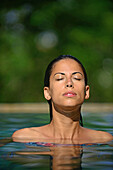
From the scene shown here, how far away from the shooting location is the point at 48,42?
17750mm

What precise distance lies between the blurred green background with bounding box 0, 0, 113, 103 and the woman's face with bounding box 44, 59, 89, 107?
11804mm

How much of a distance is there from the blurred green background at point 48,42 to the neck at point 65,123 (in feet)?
38.1

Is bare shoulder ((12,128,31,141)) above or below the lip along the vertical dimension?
below

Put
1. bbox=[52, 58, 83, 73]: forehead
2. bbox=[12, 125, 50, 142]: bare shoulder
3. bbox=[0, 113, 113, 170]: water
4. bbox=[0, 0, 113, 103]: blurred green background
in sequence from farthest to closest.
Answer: bbox=[0, 0, 113, 103]: blurred green background → bbox=[12, 125, 50, 142]: bare shoulder → bbox=[52, 58, 83, 73]: forehead → bbox=[0, 113, 113, 170]: water

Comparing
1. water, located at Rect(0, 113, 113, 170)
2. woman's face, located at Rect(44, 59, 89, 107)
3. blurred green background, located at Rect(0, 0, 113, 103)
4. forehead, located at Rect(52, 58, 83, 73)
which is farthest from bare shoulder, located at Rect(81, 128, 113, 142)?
blurred green background, located at Rect(0, 0, 113, 103)

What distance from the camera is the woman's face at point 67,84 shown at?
13.1ft

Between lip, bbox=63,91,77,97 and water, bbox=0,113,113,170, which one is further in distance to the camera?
lip, bbox=63,91,77,97

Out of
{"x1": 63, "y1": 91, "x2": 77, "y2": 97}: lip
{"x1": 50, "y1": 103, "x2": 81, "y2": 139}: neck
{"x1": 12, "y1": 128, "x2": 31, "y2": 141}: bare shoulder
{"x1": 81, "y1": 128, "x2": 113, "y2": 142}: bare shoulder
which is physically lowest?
{"x1": 81, "y1": 128, "x2": 113, "y2": 142}: bare shoulder

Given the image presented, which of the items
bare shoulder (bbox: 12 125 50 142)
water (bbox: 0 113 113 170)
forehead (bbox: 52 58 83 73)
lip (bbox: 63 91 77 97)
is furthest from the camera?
bare shoulder (bbox: 12 125 50 142)

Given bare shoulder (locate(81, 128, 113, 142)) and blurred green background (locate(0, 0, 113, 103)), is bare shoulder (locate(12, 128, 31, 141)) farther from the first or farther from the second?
blurred green background (locate(0, 0, 113, 103))

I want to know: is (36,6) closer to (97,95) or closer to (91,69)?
(91,69)

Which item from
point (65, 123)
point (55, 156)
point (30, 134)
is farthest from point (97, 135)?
point (55, 156)

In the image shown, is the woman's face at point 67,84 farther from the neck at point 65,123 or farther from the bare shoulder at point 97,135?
the bare shoulder at point 97,135

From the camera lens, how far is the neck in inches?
166
